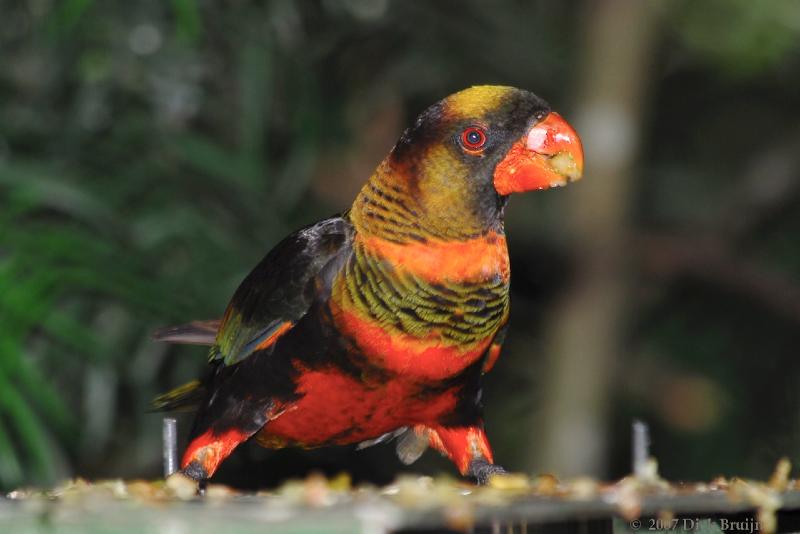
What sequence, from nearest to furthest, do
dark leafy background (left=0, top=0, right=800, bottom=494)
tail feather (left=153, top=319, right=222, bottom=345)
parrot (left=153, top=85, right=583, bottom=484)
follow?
1. parrot (left=153, top=85, right=583, bottom=484)
2. tail feather (left=153, top=319, right=222, bottom=345)
3. dark leafy background (left=0, top=0, right=800, bottom=494)

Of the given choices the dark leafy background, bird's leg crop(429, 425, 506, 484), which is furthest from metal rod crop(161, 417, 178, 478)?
the dark leafy background

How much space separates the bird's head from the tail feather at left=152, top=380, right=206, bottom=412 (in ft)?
1.77

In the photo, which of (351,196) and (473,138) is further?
(351,196)

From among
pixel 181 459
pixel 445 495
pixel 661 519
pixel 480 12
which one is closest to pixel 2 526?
pixel 445 495

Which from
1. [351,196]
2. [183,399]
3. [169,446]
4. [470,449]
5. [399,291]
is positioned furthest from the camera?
[351,196]

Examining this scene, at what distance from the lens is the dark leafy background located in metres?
3.02

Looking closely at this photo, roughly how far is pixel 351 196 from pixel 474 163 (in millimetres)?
2948

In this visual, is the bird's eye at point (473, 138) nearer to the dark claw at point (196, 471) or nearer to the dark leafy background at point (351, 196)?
the dark claw at point (196, 471)

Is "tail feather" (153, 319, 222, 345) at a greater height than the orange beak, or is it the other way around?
the orange beak

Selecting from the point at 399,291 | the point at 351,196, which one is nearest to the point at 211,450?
the point at 399,291

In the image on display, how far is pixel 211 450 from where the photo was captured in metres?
1.77

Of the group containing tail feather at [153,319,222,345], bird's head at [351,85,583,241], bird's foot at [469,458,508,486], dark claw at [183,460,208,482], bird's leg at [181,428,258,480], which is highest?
bird's head at [351,85,583,241]

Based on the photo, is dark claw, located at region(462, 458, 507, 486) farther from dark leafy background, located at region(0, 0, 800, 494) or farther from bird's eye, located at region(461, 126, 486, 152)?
dark leafy background, located at region(0, 0, 800, 494)

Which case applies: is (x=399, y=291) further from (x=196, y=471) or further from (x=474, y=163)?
(x=196, y=471)
